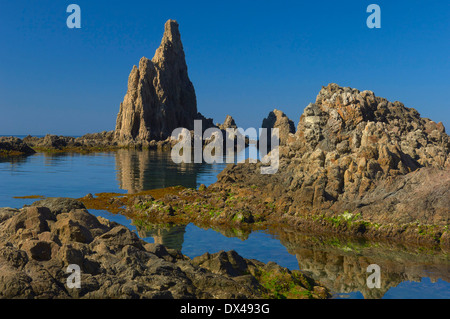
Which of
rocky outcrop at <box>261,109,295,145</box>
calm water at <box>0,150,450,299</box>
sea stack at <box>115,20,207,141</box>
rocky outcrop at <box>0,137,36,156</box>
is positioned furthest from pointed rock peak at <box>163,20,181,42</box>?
calm water at <box>0,150,450,299</box>

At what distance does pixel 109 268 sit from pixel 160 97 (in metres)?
146

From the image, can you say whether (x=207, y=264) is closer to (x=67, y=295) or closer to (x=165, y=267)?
(x=165, y=267)

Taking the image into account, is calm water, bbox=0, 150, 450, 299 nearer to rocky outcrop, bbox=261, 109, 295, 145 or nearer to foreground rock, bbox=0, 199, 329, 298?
foreground rock, bbox=0, 199, 329, 298

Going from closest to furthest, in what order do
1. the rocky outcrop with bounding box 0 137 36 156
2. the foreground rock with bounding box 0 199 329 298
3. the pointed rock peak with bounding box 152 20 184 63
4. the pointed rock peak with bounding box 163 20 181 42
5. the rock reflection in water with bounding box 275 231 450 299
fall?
the foreground rock with bounding box 0 199 329 298
the rock reflection in water with bounding box 275 231 450 299
the rocky outcrop with bounding box 0 137 36 156
the pointed rock peak with bounding box 152 20 184 63
the pointed rock peak with bounding box 163 20 181 42

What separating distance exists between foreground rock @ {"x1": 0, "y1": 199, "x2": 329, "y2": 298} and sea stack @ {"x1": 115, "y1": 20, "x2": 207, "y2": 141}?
418ft

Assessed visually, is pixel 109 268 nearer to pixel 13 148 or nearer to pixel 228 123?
pixel 13 148

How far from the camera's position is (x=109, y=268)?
11.3 m

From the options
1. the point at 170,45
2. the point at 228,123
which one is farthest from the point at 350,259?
the point at 228,123

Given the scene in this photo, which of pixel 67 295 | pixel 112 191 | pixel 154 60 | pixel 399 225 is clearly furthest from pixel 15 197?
pixel 154 60

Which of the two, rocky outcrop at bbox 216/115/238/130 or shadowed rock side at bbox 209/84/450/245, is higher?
rocky outcrop at bbox 216/115/238/130

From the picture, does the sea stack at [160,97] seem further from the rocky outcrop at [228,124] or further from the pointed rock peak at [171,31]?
the rocky outcrop at [228,124]

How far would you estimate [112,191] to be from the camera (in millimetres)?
39094

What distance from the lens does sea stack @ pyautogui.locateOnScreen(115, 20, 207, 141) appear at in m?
143
